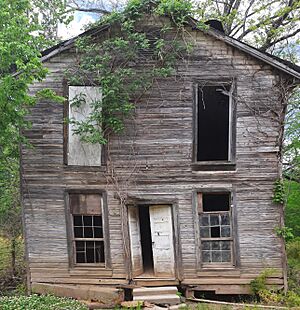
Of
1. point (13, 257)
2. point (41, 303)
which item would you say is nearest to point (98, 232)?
point (41, 303)

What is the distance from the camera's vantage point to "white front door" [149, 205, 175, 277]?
34.3ft

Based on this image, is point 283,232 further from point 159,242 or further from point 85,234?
point 85,234

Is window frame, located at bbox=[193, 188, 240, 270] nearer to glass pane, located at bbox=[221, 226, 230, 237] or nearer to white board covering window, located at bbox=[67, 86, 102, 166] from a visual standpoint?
Answer: glass pane, located at bbox=[221, 226, 230, 237]

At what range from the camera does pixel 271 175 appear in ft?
33.6

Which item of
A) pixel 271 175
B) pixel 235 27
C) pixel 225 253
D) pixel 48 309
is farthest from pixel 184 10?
pixel 235 27

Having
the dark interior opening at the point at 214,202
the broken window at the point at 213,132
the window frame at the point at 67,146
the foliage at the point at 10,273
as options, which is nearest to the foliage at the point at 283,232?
the dark interior opening at the point at 214,202

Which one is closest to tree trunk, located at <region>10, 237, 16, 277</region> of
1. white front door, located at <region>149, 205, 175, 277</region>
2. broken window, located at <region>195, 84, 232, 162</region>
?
white front door, located at <region>149, 205, 175, 277</region>

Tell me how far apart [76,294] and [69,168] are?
3466mm

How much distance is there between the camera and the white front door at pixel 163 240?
10461 millimetres

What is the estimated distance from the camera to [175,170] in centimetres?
1033

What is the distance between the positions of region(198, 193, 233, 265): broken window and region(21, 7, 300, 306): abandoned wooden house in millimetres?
28

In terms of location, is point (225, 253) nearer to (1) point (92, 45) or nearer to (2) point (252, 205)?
(2) point (252, 205)

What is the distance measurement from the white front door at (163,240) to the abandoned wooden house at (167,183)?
28 millimetres

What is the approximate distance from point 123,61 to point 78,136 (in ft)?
7.94
